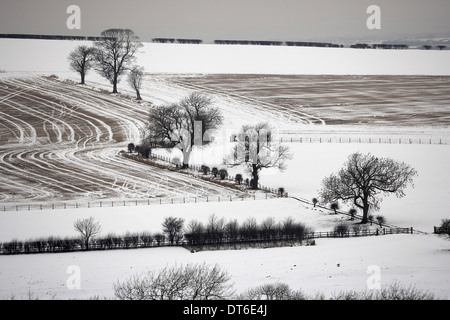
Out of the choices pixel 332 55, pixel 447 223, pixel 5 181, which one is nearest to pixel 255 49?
pixel 332 55

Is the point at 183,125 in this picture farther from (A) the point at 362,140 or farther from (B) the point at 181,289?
(B) the point at 181,289

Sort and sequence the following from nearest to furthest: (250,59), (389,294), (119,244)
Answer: (389,294) < (119,244) < (250,59)

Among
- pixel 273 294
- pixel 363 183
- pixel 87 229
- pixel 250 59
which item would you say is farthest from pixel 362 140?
pixel 250 59

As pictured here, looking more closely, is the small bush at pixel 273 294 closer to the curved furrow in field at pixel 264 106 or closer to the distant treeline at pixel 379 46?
the curved furrow in field at pixel 264 106

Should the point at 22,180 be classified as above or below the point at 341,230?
above

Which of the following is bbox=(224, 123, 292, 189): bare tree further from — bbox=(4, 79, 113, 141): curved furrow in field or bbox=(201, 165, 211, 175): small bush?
bbox=(4, 79, 113, 141): curved furrow in field

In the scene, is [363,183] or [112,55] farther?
[112,55]

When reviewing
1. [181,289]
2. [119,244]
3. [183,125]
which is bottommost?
[181,289]

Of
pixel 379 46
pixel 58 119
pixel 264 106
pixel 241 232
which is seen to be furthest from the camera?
pixel 379 46
